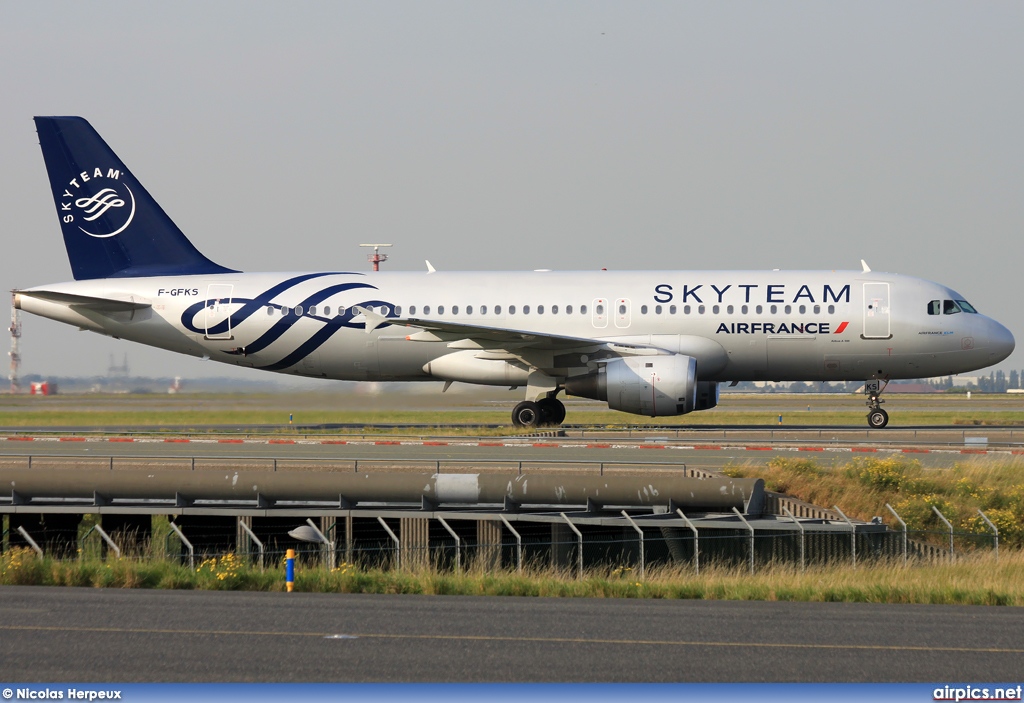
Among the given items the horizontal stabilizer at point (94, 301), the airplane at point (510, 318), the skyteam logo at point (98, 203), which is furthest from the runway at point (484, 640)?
the skyteam logo at point (98, 203)

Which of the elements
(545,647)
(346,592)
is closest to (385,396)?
(346,592)

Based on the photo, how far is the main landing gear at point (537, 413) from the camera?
3612cm

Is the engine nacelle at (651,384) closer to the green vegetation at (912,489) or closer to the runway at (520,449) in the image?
the runway at (520,449)

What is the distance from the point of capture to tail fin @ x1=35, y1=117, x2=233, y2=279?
38969mm

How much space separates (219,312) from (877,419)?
20.5 m

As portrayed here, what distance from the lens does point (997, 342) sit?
3588 cm

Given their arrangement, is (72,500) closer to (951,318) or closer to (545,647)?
(545,647)

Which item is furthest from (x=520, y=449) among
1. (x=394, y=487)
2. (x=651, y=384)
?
(x=394, y=487)

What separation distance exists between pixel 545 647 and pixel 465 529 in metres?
11.9

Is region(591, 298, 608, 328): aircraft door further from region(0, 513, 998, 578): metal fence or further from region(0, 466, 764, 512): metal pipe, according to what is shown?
region(0, 466, 764, 512): metal pipe

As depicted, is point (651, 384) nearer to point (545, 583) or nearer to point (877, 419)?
point (877, 419)

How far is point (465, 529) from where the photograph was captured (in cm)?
2288

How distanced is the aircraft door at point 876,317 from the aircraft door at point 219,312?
19.3m

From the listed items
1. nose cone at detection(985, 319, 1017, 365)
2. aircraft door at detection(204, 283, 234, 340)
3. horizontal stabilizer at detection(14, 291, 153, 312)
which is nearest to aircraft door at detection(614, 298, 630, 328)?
nose cone at detection(985, 319, 1017, 365)
